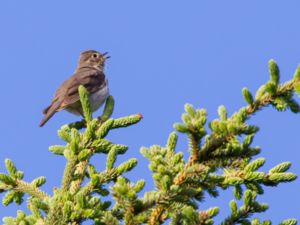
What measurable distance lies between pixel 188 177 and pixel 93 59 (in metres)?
10.2

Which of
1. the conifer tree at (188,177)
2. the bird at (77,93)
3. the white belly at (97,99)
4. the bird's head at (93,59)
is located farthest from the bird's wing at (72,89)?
the conifer tree at (188,177)

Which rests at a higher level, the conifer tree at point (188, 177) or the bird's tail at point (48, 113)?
the bird's tail at point (48, 113)

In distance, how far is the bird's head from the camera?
13.1m

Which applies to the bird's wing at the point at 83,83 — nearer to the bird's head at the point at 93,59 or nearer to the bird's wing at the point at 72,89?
the bird's wing at the point at 72,89

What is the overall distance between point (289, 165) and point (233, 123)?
56 centimetres

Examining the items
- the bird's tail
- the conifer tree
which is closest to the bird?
the bird's tail

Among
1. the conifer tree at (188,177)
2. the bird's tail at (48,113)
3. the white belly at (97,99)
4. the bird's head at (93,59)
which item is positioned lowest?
the conifer tree at (188,177)

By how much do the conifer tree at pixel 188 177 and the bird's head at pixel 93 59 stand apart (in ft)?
30.2

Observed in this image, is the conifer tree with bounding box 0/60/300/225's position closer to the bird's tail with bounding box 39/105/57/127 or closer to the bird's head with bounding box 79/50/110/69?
the bird's tail with bounding box 39/105/57/127

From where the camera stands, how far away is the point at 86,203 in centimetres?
343

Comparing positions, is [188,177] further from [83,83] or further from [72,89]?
[83,83]

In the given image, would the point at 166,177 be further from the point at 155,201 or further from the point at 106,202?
the point at 106,202

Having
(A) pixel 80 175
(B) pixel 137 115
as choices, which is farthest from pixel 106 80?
(A) pixel 80 175

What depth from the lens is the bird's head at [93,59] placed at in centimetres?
1312
